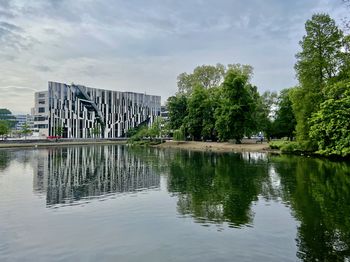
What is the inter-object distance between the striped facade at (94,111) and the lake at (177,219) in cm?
9561

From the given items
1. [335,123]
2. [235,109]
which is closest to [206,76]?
[235,109]

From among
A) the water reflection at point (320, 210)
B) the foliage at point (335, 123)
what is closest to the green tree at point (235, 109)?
the foliage at point (335, 123)

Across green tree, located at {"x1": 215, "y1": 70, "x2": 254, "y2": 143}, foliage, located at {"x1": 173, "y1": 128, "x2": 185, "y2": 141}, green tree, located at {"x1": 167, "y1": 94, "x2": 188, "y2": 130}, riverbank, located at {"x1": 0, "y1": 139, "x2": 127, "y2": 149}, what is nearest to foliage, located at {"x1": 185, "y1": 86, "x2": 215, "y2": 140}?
foliage, located at {"x1": 173, "y1": 128, "x2": 185, "y2": 141}

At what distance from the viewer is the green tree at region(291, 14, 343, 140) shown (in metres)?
44.3

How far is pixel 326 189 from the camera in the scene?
22000 millimetres

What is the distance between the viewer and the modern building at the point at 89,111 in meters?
117

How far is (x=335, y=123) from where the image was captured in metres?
37.2

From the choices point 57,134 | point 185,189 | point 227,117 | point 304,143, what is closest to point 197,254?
point 185,189

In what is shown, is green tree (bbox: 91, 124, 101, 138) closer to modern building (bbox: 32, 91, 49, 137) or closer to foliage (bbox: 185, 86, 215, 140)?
modern building (bbox: 32, 91, 49, 137)

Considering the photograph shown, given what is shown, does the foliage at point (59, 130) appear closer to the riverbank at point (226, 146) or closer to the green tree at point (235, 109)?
the riverbank at point (226, 146)

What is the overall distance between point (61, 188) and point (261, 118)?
60.9m

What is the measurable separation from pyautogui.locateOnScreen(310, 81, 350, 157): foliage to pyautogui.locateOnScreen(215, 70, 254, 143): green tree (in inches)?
1090

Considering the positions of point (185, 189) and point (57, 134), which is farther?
point (57, 134)

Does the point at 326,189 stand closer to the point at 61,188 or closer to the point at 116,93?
the point at 61,188
